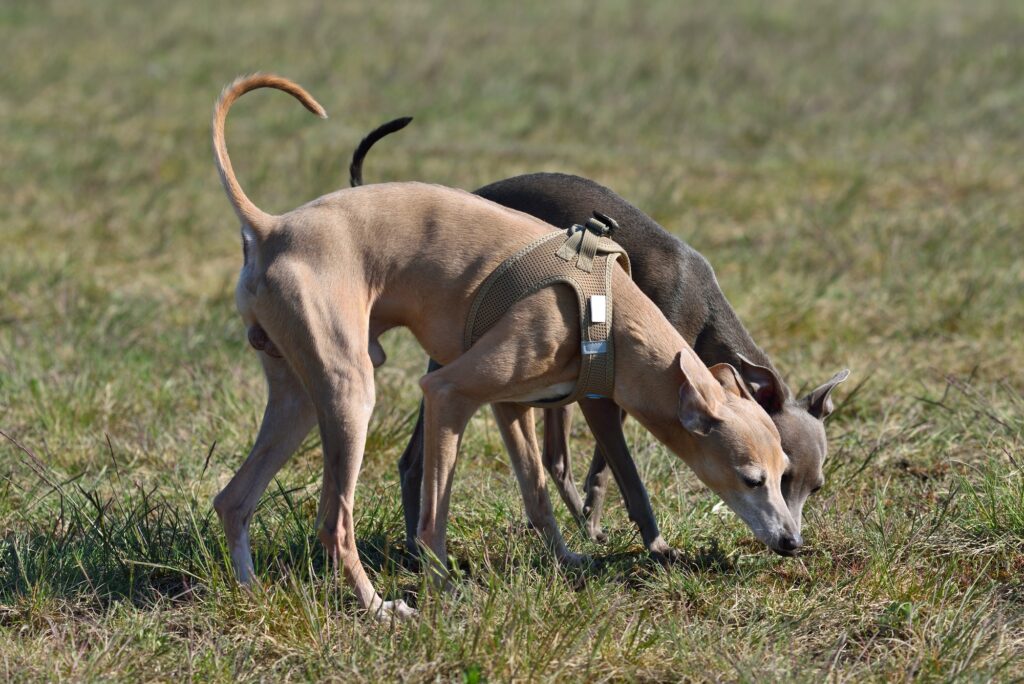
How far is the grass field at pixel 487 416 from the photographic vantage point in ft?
11.8

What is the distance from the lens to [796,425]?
4340 mm

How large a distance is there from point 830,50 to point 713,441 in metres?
13.4

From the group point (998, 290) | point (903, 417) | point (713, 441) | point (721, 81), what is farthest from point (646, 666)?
point (721, 81)

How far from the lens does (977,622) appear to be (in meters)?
3.57

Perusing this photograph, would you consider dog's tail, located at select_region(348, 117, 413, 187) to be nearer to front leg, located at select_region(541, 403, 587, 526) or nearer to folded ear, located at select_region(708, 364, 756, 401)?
front leg, located at select_region(541, 403, 587, 526)

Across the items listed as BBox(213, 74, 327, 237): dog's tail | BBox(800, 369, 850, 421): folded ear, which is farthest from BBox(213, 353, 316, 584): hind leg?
BBox(800, 369, 850, 421): folded ear

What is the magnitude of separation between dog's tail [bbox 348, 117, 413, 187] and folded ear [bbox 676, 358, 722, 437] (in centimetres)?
125

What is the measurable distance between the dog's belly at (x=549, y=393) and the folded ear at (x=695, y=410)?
1.21ft

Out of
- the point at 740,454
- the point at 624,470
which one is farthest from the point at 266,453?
the point at 740,454

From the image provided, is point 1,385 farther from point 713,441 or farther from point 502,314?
point 713,441

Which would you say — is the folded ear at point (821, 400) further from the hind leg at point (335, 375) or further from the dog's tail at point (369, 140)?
the dog's tail at point (369, 140)

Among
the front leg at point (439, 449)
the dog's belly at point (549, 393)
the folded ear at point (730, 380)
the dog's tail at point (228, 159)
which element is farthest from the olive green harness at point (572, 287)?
the dog's tail at point (228, 159)

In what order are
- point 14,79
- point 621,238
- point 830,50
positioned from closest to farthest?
point 621,238 → point 14,79 → point 830,50

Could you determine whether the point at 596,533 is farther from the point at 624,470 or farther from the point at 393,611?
the point at 393,611
